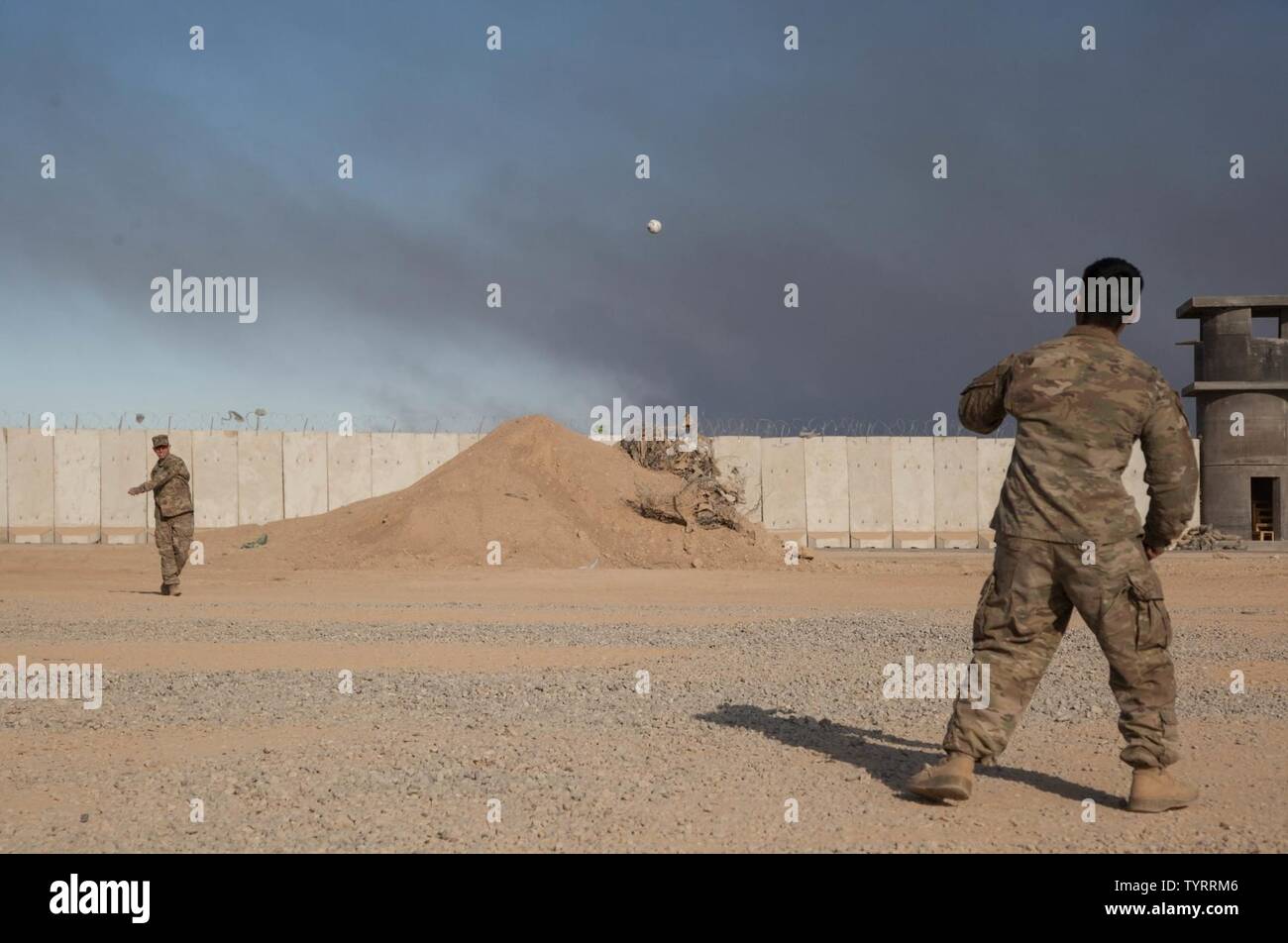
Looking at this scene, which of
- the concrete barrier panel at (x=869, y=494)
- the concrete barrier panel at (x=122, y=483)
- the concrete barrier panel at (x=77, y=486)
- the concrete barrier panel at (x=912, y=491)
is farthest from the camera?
the concrete barrier panel at (x=912, y=491)

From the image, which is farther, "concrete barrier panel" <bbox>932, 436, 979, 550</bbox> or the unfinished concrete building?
"concrete barrier panel" <bbox>932, 436, 979, 550</bbox>

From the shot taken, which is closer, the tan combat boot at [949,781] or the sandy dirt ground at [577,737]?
the sandy dirt ground at [577,737]

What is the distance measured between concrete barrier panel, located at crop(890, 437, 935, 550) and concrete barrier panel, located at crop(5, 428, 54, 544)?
18566 mm

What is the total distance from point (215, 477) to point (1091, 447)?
78.1 feet

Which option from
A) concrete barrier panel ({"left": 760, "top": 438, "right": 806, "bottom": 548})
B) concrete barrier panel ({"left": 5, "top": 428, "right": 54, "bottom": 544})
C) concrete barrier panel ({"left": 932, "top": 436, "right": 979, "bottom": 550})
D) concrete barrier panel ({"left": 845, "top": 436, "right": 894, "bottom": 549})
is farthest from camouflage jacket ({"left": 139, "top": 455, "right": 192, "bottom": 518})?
concrete barrier panel ({"left": 932, "top": 436, "right": 979, "bottom": 550})

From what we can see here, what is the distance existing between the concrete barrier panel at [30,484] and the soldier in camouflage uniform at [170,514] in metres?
12.9

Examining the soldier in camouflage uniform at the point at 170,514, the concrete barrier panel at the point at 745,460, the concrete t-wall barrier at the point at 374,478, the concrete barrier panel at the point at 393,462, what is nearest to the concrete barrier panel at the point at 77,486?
the concrete t-wall barrier at the point at 374,478

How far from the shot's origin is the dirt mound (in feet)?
60.6

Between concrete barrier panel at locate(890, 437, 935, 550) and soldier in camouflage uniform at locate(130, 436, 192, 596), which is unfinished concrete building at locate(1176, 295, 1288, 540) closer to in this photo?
concrete barrier panel at locate(890, 437, 935, 550)

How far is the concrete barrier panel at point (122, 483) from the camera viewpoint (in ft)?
81.5

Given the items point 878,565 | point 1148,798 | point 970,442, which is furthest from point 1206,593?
point 970,442

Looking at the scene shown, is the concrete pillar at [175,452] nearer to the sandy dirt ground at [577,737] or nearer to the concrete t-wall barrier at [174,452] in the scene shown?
the concrete t-wall barrier at [174,452]
